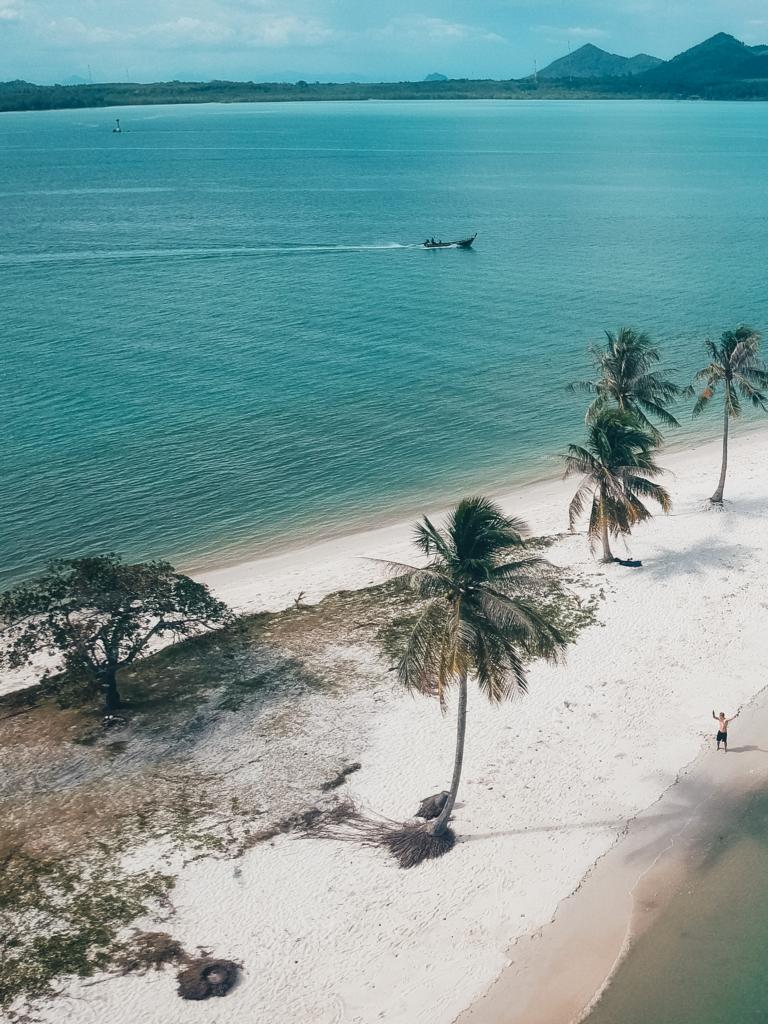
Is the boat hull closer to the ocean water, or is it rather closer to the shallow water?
the ocean water

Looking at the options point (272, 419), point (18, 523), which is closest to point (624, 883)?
point (18, 523)

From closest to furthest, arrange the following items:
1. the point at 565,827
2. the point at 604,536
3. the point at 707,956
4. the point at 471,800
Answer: the point at 707,956 → the point at 565,827 → the point at 471,800 → the point at 604,536

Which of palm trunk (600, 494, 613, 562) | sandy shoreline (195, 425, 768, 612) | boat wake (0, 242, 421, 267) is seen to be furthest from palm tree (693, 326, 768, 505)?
boat wake (0, 242, 421, 267)

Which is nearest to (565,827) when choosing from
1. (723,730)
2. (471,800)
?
(471,800)

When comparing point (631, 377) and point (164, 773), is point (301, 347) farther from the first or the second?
point (164, 773)

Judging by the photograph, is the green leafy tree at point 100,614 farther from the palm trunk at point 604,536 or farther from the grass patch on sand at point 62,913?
the palm trunk at point 604,536
